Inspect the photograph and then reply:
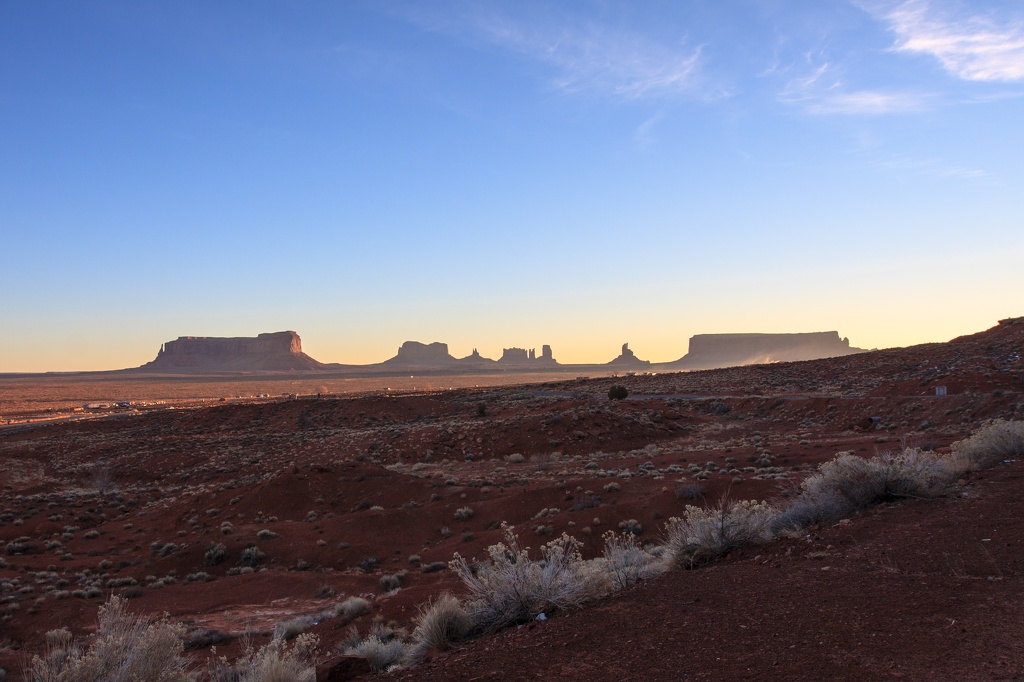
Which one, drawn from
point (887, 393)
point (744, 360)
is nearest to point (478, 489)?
point (887, 393)

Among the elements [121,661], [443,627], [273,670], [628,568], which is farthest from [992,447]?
[121,661]

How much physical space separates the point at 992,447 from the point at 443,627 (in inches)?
371

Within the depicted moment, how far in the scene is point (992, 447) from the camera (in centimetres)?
1076

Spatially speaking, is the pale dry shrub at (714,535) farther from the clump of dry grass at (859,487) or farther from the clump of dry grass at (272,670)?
the clump of dry grass at (272,670)

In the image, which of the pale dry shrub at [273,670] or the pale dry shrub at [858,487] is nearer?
the pale dry shrub at [273,670]

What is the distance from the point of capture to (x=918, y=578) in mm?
5836

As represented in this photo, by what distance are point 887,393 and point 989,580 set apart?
30.0m

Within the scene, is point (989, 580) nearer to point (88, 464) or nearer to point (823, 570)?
point (823, 570)

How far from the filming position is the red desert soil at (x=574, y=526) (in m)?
5.04

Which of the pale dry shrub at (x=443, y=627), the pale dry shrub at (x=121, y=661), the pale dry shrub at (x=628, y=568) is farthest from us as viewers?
the pale dry shrub at (x=628, y=568)

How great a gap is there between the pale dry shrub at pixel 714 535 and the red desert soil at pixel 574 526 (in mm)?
294

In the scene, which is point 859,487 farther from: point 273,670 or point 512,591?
point 273,670

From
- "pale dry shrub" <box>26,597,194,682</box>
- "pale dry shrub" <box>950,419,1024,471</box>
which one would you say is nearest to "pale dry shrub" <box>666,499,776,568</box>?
"pale dry shrub" <box>950,419,1024,471</box>

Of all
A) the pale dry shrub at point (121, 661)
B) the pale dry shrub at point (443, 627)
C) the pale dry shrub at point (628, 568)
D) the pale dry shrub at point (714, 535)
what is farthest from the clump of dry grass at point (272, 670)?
the pale dry shrub at point (714, 535)
